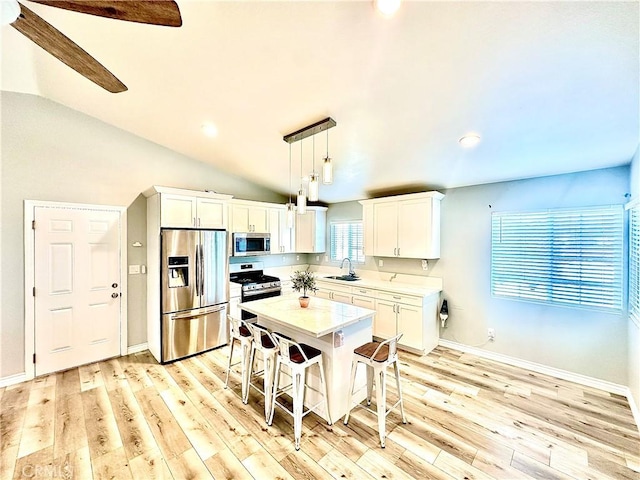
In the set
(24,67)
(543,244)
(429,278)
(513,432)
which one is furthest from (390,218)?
(24,67)

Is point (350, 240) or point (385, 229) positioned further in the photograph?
point (350, 240)

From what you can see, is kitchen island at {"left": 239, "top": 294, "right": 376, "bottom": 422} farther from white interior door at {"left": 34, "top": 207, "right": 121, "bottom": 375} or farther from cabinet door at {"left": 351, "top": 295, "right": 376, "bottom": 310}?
white interior door at {"left": 34, "top": 207, "right": 121, "bottom": 375}

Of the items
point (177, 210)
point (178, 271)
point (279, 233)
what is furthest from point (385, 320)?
point (177, 210)

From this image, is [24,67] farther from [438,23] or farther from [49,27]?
[438,23]

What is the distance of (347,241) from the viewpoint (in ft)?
18.0

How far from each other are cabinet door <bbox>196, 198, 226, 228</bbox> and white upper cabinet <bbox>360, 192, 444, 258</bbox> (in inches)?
94.5

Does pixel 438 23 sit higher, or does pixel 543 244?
pixel 438 23

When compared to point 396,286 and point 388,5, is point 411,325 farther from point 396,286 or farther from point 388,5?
point 388,5

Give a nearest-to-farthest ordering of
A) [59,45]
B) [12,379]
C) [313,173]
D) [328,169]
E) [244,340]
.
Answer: [59,45]
[328,169]
[313,173]
[244,340]
[12,379]

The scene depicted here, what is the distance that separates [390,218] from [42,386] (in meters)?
5.01

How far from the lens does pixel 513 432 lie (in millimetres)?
2303

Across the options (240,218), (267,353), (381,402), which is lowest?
(381,402)

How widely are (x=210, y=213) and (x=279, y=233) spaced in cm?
145

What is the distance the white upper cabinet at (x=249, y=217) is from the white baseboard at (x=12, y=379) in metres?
3.04
